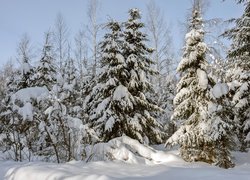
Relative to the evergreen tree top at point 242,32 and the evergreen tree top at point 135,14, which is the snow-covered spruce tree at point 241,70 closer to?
the evergreen tree top at point 242,32

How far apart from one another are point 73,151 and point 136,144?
95.8 inches

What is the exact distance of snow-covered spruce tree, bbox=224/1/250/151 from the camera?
1272 centimetres

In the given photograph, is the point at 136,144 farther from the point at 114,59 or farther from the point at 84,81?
the point at 84,81

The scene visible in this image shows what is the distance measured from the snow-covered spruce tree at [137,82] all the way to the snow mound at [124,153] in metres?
5.04

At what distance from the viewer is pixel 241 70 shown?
20844 millimetres

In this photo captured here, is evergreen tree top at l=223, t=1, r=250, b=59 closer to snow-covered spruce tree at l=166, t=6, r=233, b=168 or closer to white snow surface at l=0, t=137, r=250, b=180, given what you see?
snow-covered spruce tree at l=166, t=6, r=233, b=168

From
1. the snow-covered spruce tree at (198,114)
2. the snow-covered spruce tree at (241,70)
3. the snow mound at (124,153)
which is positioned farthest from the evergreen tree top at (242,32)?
the snow mound at (124,153)

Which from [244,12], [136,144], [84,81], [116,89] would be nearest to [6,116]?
[136,144]

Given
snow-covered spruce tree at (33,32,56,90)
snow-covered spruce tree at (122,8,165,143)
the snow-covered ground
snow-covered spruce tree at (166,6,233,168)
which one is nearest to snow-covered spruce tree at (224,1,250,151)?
snow-covered spruce tree at (166,6,233,168)

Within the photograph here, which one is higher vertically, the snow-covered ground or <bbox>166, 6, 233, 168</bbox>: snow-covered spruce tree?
<bbox>166, 6, 233, 168</bbox>: snow-covered spruce tree

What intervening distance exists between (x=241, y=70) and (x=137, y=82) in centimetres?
699

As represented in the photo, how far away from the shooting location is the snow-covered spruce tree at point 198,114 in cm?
1491

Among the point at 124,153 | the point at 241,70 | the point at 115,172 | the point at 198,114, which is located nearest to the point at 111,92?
the point at 198,114

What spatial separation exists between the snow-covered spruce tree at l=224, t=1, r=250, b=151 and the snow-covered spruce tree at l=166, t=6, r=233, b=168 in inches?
62.8
